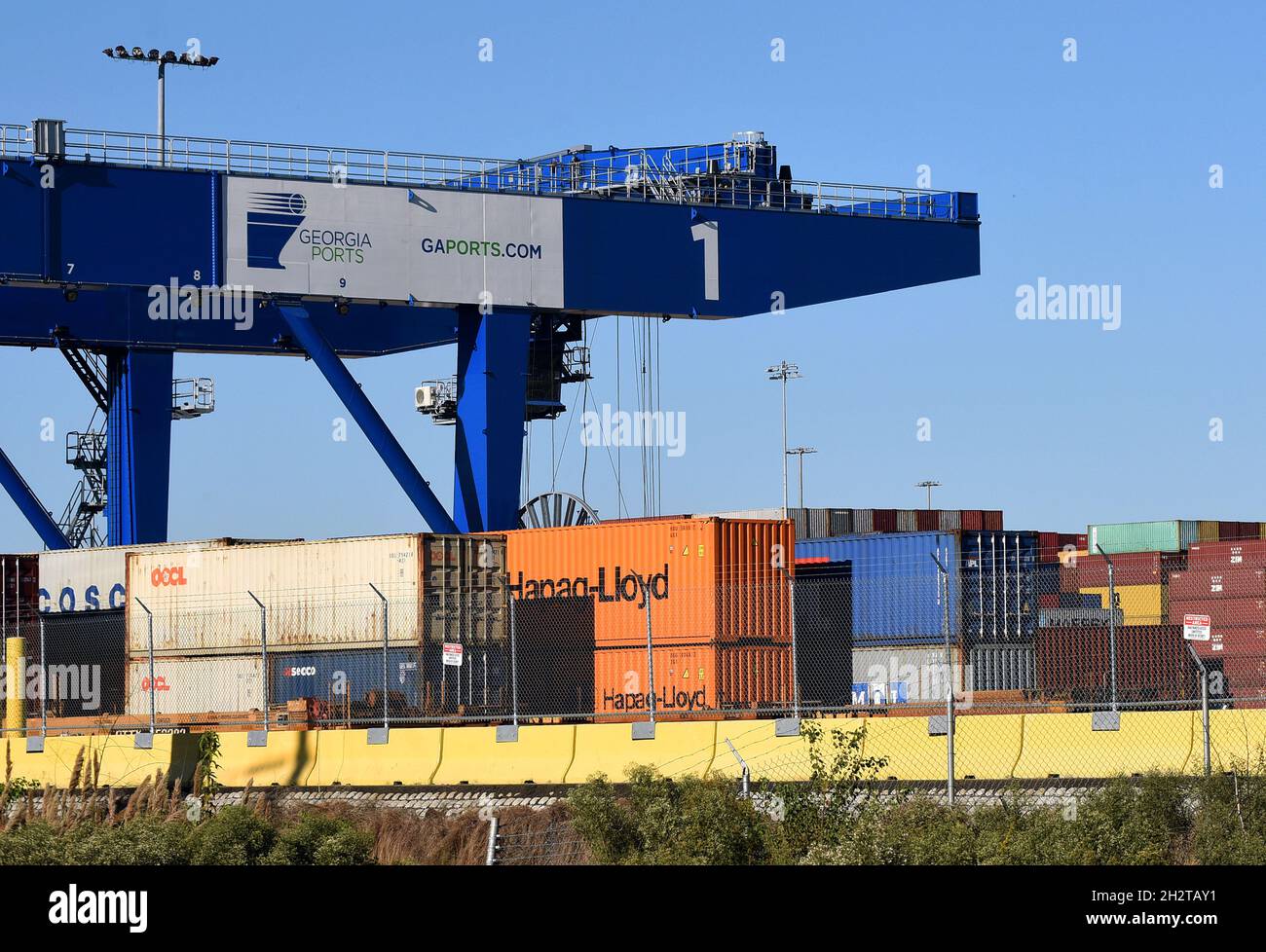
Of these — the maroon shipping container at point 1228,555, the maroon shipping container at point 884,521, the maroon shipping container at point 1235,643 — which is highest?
the maroon shipping container at point 884,521

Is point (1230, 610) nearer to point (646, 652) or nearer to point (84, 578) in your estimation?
point (646, 652)

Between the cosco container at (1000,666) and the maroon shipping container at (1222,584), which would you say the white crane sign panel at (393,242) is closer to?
the cosco container at (1000,666)

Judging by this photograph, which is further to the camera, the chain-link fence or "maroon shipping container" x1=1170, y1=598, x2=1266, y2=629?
"maroon shipping container" x1=1170, y1=598, x2=1266, y2=629

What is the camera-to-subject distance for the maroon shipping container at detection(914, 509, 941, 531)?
205 feet

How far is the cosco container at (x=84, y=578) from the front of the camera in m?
38.4

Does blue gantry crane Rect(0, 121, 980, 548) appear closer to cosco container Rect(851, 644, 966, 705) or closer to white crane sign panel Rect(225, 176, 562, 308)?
white crane sign panel Rect(225, 176, 562, 308)

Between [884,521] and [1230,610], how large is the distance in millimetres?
27975

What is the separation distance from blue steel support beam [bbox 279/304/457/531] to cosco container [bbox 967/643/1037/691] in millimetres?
12084

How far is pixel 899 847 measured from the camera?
1360cm

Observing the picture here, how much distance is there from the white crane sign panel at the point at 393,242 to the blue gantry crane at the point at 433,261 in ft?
0.15

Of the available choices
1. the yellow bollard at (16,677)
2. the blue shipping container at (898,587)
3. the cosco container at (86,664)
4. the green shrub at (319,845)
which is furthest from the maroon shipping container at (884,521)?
the green shrub at (319,845)

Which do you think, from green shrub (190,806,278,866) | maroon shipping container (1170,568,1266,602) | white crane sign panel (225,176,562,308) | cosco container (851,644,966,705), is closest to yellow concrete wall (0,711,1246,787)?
green shrub (190,806,278,866)
